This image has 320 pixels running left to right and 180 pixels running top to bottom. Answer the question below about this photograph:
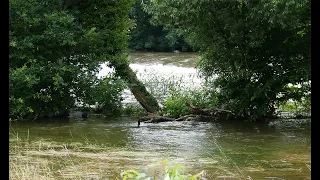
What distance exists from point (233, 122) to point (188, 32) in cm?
346

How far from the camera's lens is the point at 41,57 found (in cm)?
1541

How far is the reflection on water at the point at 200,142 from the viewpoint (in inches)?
370

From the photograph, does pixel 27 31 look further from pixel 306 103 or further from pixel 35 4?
pixel 306 103

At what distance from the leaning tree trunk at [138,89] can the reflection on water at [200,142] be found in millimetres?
1330

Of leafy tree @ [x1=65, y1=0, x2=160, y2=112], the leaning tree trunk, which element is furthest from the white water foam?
leafy tree @ [x1=65, y1=0, x2=160, y2=112]

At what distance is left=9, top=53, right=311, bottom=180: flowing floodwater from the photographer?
905 cm

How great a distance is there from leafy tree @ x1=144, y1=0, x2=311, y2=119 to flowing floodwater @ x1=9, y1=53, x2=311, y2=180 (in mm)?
1042

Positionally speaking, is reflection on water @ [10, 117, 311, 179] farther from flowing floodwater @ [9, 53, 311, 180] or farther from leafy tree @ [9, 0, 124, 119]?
leafy tree @ [9, 0, 124, 119]

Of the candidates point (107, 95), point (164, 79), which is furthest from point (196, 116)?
point (164, 79)

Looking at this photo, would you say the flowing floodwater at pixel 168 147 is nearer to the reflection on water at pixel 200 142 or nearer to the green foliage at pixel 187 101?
the reflection on water at pixel 200 142

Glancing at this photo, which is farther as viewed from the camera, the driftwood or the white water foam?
the white water foam

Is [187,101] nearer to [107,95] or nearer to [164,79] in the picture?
[107,95]

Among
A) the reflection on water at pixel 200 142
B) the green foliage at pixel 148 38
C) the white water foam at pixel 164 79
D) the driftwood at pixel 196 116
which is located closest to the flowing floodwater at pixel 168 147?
the reflection on water at pixel 200 142
